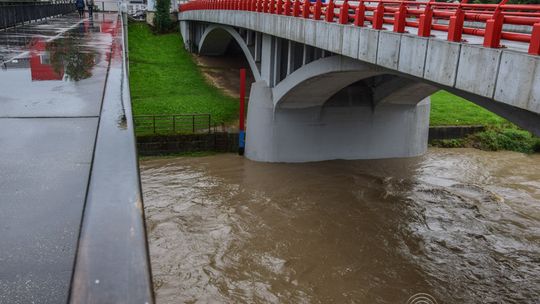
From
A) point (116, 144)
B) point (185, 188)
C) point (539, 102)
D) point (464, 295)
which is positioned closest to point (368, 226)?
point (464, 295)

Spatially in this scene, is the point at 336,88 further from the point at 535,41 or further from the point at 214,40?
the point at 214,40

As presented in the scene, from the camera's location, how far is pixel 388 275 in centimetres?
1097

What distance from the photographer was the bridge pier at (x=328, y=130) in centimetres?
1845

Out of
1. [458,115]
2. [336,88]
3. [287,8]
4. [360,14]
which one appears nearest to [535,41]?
[360,14]

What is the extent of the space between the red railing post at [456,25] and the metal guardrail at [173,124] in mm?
13385

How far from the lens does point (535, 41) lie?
5664mm

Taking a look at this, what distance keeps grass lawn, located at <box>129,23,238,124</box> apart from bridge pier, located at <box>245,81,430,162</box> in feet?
10.8

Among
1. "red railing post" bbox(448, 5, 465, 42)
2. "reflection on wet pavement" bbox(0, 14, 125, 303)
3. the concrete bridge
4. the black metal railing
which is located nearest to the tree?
the black metal railing

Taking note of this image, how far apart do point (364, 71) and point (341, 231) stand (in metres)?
4.33

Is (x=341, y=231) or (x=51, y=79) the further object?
(x=341, y=231)

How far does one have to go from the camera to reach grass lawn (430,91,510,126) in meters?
23.4

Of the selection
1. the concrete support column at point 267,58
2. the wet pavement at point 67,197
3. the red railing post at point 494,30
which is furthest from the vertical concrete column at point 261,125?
the red railing post at point 494,30

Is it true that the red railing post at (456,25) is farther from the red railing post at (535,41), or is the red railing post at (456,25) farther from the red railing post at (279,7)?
the red railing post at (279,7)

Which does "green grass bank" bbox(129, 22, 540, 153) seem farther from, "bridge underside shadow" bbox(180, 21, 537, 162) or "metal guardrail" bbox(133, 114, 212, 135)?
"bridge underside shadow" bbox(180, 21, 537, 162)
